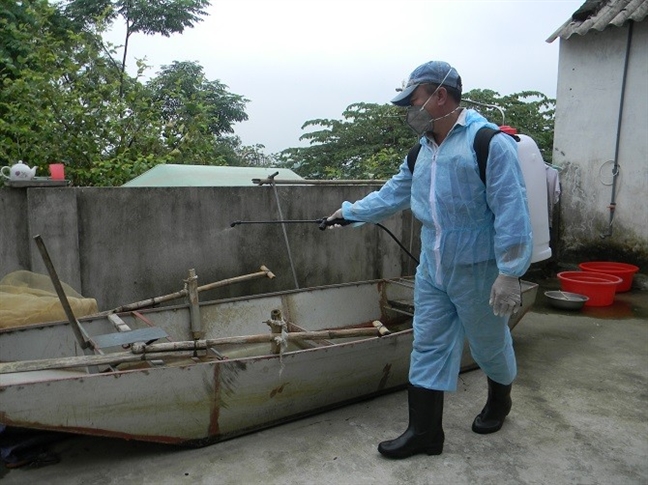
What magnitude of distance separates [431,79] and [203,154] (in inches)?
222

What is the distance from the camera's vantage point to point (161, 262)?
15.1 ft

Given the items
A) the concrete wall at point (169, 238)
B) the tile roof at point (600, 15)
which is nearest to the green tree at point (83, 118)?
the concrete wall at point (169, 238)

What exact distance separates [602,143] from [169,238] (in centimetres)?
593

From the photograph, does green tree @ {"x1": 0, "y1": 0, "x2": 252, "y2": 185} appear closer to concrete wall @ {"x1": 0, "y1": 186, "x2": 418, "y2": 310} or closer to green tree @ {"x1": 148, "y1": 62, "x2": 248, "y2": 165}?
green tree @ {"x1": 148, "y1": 62, "x2": 248, "y2": 165}

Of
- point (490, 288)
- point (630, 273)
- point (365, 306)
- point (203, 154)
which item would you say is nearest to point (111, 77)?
point (203, 154)

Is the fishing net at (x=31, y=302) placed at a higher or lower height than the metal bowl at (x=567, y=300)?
higher

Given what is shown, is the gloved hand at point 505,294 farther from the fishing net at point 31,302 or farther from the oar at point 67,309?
the fishing net at point 31,302

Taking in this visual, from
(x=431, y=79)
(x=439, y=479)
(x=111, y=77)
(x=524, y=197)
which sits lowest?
(x=439, y=479)

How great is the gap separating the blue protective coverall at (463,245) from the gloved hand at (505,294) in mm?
43

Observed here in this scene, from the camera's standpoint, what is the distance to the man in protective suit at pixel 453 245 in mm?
2807

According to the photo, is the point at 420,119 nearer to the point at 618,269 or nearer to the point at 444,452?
the point at 444,452

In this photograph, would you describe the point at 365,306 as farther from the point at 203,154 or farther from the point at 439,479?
the point at 203,154

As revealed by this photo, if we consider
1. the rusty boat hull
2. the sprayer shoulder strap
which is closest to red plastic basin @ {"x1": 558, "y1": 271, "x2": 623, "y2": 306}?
the rusty boat hull

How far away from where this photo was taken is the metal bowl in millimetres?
6172
